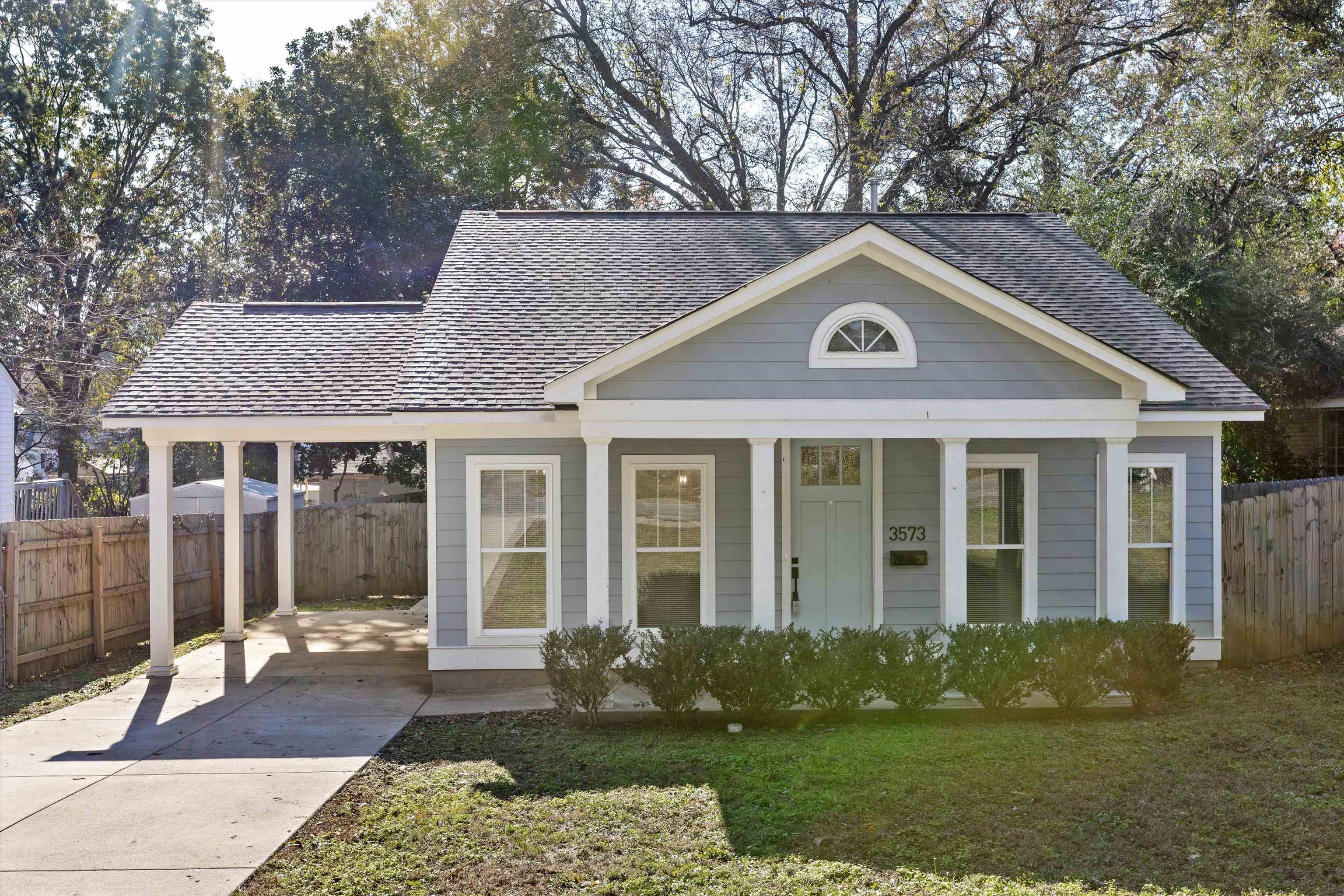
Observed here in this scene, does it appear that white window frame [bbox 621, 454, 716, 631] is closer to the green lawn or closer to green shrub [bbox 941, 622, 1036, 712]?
green shrub [bbox 941, 622, 1036, 712]

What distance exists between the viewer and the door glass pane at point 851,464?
37.0 feet

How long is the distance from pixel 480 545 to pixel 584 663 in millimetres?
2225

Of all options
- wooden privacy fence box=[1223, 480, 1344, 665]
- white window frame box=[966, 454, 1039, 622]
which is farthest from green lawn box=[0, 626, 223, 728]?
wooden privacy fence box=[1223, 480, 1344, 665]

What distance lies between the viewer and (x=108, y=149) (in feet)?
89.2

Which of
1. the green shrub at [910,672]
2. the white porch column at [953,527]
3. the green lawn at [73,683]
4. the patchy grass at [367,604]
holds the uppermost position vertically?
the white porch column at [953,527]

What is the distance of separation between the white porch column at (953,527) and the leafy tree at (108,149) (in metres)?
21.0

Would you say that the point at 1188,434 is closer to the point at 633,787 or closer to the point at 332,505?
the point at 633,787

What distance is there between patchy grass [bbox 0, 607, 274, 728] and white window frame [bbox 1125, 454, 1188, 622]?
10962 mm

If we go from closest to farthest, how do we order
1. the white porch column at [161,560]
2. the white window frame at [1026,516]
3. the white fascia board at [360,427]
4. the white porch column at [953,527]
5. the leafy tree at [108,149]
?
the white porch column at [953,527]
the white fascia board at [360,427]
the white window frame at [1026,516]
the white porch column at [161,560]
the leafy tree at [108,149]

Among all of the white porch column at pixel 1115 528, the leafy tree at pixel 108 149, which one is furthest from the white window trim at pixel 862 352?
the leafy tree at pixel 108 149

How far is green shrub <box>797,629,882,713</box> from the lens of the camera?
8.74 metres

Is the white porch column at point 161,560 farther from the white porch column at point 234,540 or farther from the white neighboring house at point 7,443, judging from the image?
the white neighboring house at point 7,443

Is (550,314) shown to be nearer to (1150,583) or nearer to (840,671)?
(840,671)

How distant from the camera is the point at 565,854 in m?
5.94
